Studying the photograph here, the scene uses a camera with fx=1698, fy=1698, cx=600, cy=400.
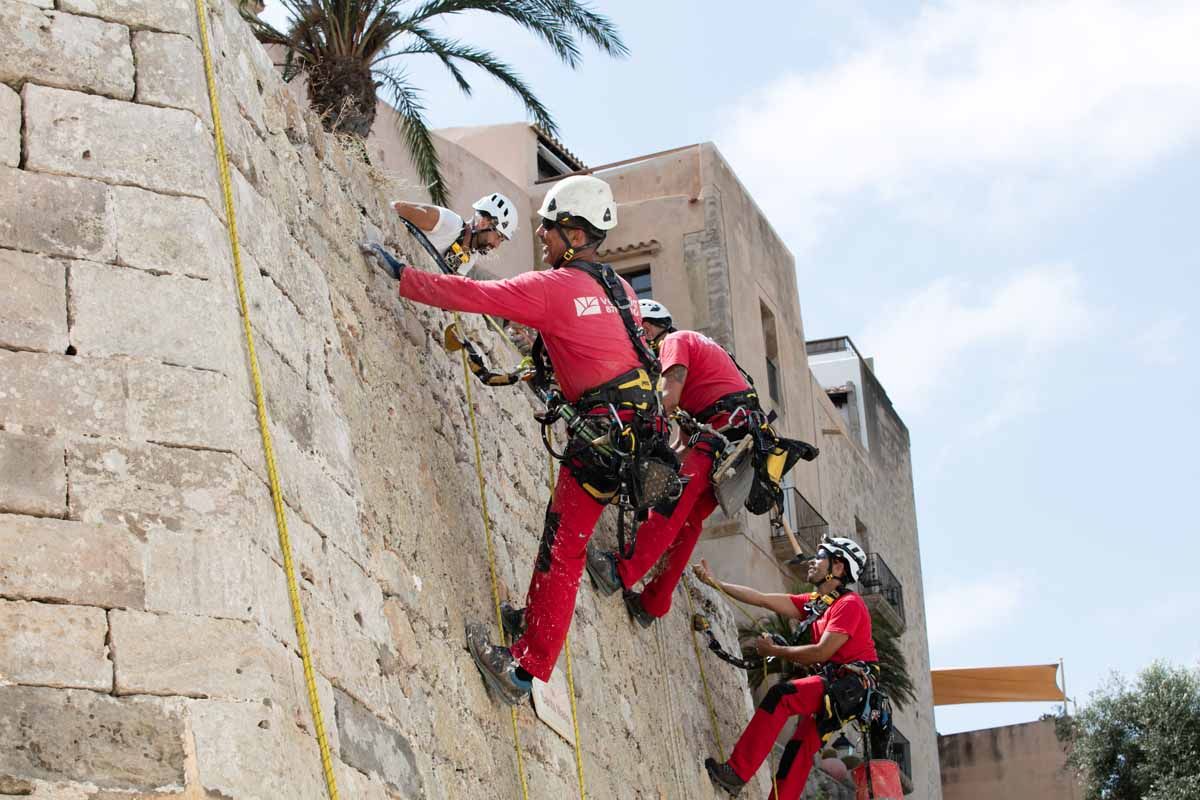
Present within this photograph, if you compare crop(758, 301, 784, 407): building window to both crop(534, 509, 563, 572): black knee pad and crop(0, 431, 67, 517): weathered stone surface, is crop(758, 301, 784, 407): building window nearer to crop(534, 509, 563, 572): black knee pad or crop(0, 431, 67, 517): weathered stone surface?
crop(534, 509, 563, 572): black knee pad

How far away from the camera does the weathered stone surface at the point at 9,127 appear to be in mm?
5504

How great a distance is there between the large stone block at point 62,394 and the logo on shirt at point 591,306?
2.71m

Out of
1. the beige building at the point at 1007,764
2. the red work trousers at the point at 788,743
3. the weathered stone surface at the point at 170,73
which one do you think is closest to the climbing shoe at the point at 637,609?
the red work trousers at the point at 788,743

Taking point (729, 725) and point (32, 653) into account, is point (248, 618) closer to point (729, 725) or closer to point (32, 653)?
point (32, 653)

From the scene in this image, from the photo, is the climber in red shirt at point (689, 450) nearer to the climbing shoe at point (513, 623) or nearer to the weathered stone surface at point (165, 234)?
the climbing shoe at point (513, 623)

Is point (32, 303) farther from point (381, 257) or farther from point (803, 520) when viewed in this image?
point (803, 520)

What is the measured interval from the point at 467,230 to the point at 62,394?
3978 mm

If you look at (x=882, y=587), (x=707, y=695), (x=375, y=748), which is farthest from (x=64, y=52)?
(x=882, y=587)

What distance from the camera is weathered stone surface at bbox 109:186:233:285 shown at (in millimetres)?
5516

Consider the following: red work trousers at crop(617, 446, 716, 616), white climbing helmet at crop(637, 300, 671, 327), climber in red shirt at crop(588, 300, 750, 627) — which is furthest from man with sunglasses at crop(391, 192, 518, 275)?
red work trousers at crop(617, 446, 716, 616)

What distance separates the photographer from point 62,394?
5207mm

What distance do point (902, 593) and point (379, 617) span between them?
24632 millimetres

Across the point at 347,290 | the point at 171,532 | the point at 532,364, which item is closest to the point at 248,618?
the point at 171,532

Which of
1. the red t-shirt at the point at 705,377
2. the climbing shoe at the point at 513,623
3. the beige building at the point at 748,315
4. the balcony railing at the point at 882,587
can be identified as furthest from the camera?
the balcony railing at the point at 882,587
